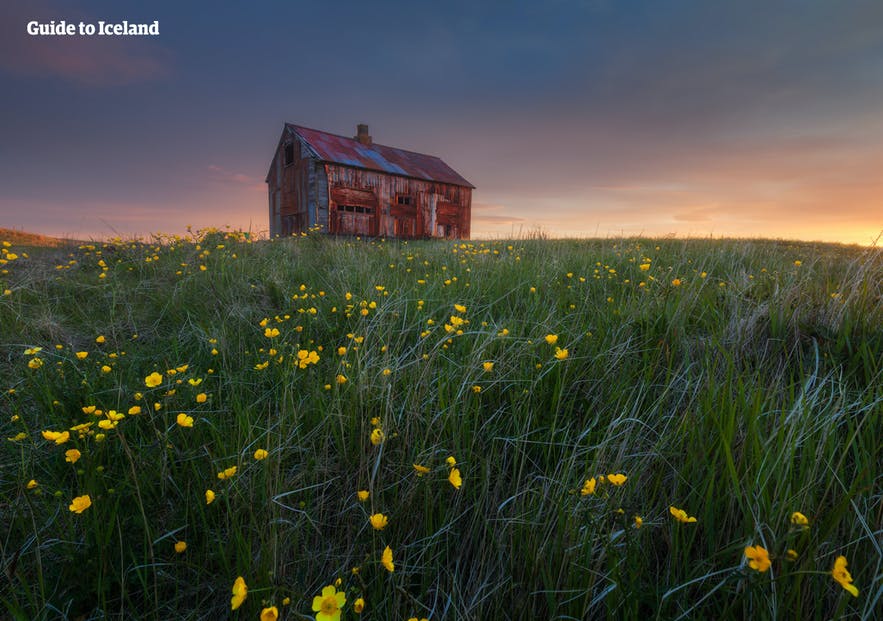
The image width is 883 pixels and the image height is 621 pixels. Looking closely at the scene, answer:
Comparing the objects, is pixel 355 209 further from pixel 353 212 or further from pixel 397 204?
pixel 397 204

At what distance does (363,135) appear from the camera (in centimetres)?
Result: 2172

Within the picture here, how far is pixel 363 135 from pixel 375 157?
2669mm

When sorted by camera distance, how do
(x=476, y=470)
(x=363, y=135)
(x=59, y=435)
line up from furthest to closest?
1. (x=363, y=135)
2. (x=476, y=470)
3. (x=59, y=435)

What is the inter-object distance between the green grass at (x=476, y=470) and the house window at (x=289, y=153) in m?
17.9

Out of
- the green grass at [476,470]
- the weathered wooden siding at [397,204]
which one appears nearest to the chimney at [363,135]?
the weathered wooden siding at [397,204]

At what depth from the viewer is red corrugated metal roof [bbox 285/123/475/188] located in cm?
1781

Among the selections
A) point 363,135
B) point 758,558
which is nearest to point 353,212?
point 363,135

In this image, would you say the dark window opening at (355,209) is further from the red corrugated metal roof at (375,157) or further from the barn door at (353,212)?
the red corrugated metal roof at (375,157)

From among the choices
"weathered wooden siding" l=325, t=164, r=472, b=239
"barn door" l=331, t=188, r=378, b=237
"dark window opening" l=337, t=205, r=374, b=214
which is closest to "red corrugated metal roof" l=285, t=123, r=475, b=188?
"weathered wooden siding" l=325, t=164, r=472, b=239

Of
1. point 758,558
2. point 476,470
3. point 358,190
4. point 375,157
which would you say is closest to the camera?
point 758,558

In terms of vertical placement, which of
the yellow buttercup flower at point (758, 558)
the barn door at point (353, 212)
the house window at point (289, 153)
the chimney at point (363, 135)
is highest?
the chimney at point (363, 135)

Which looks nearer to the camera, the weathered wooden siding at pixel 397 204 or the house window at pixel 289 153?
the weathered wooden siding at pixel 397 204

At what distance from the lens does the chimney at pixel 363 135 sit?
21.6 m

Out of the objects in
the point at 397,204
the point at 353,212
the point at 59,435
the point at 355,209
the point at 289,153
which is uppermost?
the point at 289,153
